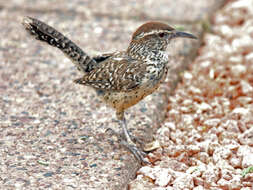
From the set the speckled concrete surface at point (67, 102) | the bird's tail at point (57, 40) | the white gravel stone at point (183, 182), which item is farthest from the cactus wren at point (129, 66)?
the white gravel stone at point (183, 182)

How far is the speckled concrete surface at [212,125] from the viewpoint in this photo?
3.63 metres

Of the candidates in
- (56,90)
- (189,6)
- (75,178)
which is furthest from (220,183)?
(189,6)

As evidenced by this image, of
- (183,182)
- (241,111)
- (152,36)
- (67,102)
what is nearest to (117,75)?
(152,36)

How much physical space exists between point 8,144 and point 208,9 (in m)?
4.01

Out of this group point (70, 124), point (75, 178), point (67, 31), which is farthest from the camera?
point (67, 31)

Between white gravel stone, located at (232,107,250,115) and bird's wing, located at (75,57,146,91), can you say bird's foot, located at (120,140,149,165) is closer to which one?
bird's wing, located at (75,57,146,91)

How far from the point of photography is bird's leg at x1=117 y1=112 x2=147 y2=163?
155 inches

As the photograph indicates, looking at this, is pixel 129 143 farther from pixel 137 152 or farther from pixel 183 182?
pixel 183 182

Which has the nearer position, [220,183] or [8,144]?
[220,183]

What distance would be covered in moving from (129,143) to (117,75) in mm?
613

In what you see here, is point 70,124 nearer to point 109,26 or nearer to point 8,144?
point 8,144

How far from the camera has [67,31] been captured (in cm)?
588

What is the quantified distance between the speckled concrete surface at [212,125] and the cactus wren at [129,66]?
1.16 feet

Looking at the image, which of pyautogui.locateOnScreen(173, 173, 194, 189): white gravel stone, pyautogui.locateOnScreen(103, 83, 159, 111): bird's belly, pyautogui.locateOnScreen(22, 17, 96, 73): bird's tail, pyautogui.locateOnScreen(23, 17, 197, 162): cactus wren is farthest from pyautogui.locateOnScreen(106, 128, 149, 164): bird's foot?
pyautogui.locateOnScreen(22, 17, 96, 73): bird's tail
